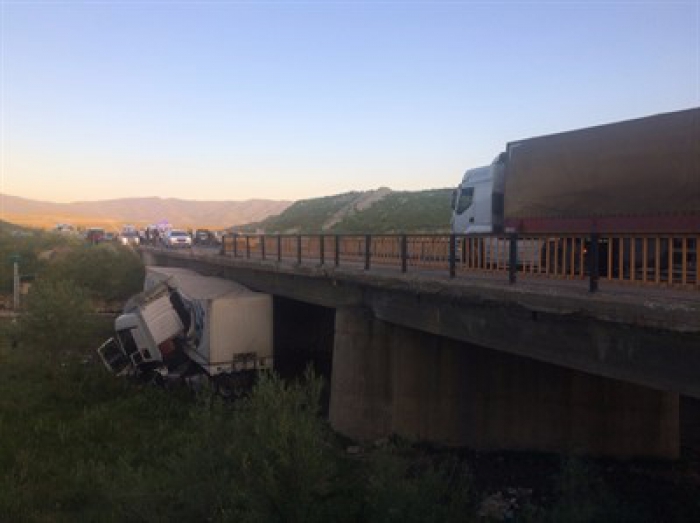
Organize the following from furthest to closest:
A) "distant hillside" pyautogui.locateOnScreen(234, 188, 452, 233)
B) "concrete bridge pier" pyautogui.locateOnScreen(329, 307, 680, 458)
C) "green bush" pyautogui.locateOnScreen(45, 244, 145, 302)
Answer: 1. "distant hillside" pyautogui.locateOnScreen(234, 188, 452, 233)
2. "green bush" pyautogui.locateOnScreen(45, 244, 145, 302)
3. "concrete bridge pier" pyautogui.locateOnScreen(329, 307, 680, 458)

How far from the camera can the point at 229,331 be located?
1845 centimetres

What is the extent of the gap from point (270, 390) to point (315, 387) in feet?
1.80

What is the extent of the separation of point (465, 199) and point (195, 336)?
8890 millimetres

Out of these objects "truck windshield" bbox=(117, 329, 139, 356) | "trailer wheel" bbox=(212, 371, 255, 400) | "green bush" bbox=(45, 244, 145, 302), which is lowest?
"trailer wheel" bbox=(212, 371, 255, 400)

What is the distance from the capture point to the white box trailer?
1811 centimetres

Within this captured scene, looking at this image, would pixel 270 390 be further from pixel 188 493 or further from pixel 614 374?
pixel 614 374

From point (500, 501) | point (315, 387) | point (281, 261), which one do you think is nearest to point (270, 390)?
point (315, 387)

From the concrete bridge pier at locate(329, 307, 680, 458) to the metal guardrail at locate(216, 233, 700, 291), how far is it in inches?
79.7

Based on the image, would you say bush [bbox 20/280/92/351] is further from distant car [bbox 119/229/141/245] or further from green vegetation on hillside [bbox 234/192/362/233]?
green vegetation on hillside [bbox 234/192/362/233]

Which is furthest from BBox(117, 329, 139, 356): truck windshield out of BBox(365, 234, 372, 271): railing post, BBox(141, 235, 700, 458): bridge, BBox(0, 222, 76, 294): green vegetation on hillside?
BBox(0, 222, 76, 294): green vegetation on hillside

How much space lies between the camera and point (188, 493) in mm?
7512

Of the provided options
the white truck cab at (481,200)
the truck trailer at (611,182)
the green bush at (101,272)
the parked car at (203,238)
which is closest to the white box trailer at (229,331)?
the white truck cab at (481,200)

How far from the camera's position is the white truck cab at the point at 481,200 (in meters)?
17.6

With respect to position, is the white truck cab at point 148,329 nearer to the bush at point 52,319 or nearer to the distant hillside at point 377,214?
the bush at point 52,319
